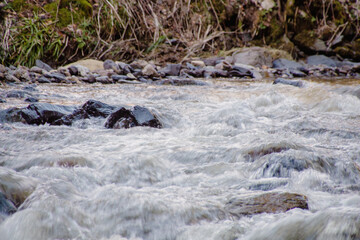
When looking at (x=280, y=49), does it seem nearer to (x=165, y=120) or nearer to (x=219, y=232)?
(x=165, y=120)

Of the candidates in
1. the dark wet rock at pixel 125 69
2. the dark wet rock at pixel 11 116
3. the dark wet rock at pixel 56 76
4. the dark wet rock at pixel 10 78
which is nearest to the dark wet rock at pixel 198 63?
the dark wet rock at pixel 125 69

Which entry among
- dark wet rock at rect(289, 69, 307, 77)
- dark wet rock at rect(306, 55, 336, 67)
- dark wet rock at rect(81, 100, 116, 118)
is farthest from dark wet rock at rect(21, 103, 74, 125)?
dark wet rock at rect(306, 55, 336, 67)

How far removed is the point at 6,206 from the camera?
4.11 ft

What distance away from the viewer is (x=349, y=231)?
1039 mm

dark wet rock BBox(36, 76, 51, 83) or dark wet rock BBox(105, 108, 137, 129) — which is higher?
dark wet rock BBox(105, 108, 137, 129)

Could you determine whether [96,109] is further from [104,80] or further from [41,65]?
[41,65]

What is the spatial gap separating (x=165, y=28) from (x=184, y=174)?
25.3 ft

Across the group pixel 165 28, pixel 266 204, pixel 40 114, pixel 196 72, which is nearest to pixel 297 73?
pixel 196 72

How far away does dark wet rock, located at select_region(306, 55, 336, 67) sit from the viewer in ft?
28.7

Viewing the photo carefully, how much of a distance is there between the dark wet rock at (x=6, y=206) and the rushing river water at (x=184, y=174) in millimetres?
37

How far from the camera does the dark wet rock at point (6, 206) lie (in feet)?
4.05

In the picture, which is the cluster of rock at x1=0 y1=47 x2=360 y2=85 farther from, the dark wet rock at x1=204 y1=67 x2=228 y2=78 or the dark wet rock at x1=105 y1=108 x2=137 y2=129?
the dark wet rock at x1=105 y1=108 x2=137 y2=129

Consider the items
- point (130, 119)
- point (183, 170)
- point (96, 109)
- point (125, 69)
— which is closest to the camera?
point (183, 170)

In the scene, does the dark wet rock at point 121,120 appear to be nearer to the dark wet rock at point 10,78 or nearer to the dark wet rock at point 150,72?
the dark wet rock at point 10,78
